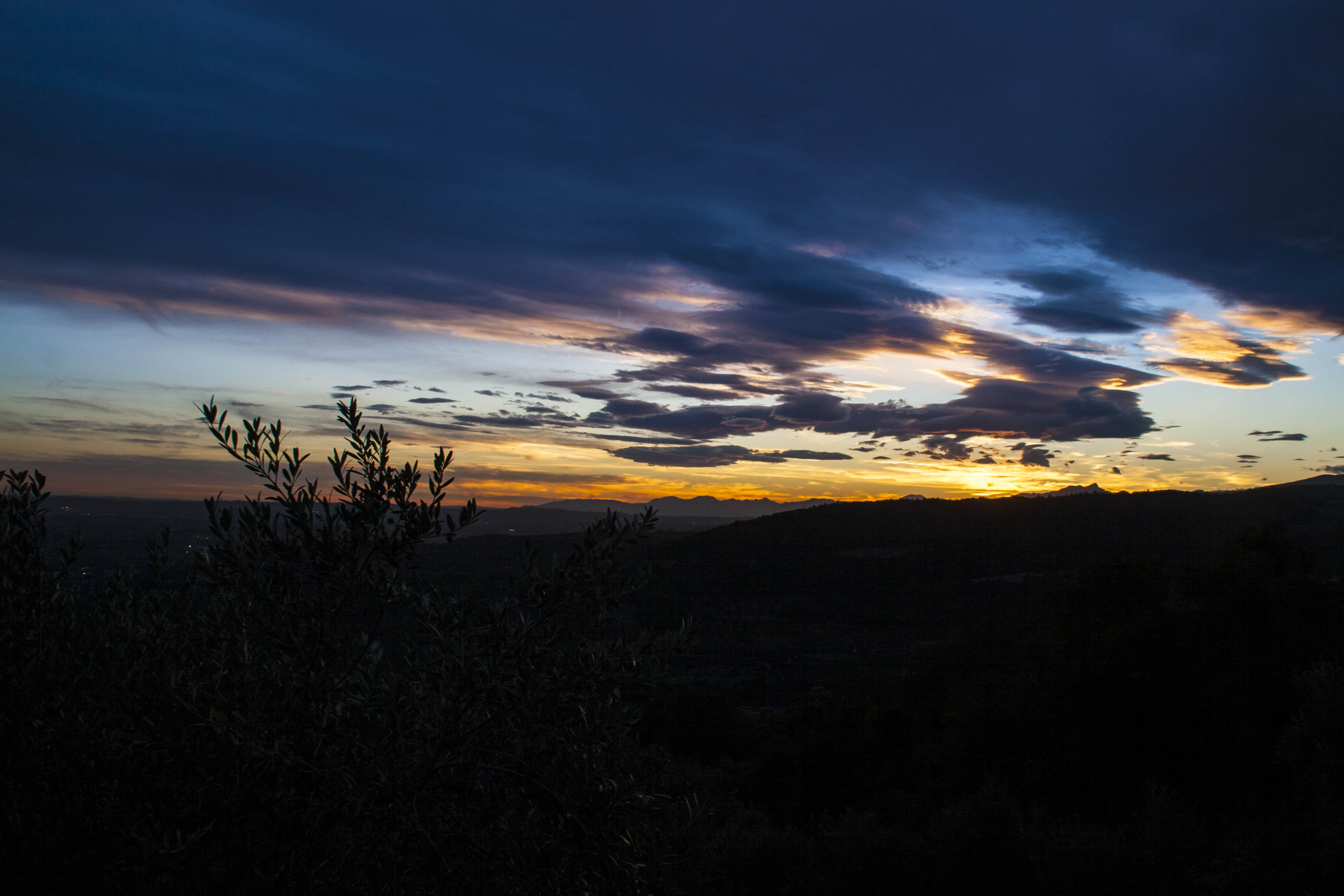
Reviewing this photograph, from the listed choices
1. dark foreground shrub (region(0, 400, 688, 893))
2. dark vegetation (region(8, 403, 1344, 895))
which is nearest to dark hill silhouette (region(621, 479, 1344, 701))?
dark vegetation (region(8, 403, 1344, 895))

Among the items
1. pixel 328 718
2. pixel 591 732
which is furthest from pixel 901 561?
pixel 328 718

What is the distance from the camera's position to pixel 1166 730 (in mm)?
18500

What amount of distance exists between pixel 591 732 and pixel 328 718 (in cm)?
164

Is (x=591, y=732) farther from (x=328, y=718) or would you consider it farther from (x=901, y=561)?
(x=901, y=561)

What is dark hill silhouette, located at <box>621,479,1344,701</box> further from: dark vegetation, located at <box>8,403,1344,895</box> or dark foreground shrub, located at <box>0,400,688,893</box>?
dark foreground shrub, located at <box>0,400,688,893</box>

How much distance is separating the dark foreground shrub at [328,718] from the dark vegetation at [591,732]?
0.02 m

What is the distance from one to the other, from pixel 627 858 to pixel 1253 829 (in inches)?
560

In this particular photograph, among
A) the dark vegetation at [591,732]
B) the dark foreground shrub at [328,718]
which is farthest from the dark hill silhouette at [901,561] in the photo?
the dark foreground shrub at [328,718]

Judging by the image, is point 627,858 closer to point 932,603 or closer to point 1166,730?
point 1166,730

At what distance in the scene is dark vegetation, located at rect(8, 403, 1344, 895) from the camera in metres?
4.19

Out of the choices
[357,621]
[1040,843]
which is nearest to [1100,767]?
[1040,843]

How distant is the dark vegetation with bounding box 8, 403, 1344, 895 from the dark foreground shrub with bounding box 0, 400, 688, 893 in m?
0.02

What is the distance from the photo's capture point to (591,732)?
4910 mm

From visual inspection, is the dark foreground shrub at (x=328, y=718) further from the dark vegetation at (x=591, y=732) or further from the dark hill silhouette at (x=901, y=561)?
the dark hill silhouette at (x=901, y=561)
